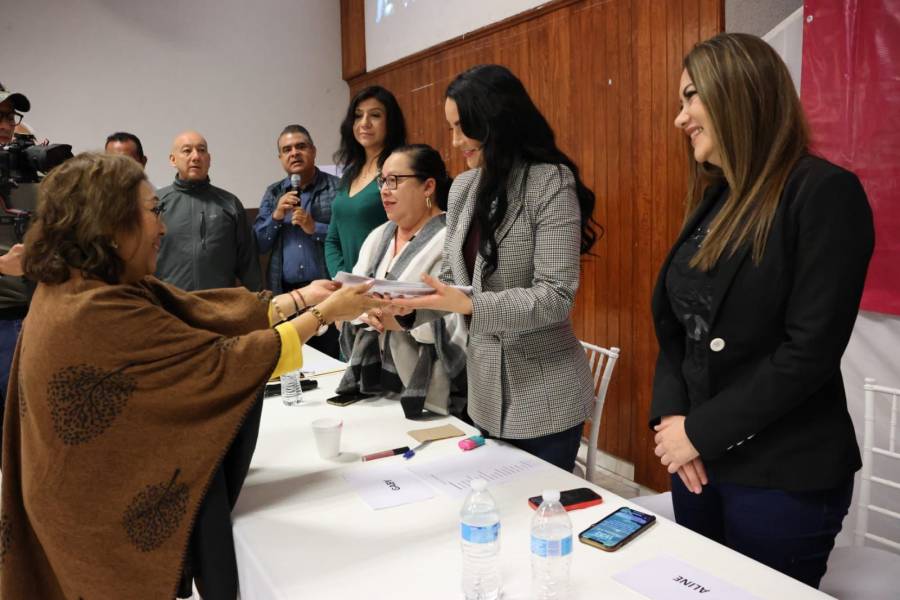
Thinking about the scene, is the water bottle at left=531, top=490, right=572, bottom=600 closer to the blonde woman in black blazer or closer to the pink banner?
the blonde woman in black blazer

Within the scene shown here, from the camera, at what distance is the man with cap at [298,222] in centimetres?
359

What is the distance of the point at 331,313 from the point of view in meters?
1.74

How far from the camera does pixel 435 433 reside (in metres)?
1.85

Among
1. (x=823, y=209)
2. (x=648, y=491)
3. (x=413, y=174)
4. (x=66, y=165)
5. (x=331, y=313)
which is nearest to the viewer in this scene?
(x=823, y=209)

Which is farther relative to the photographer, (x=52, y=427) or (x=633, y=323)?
(x=633, y=323)

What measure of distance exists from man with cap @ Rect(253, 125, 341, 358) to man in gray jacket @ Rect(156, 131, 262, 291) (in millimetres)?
207

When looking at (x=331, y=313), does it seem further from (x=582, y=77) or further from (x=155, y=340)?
(x=582, y=77)

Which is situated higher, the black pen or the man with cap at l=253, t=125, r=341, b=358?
the man with cap at l=253, t=125, r=341, b=358

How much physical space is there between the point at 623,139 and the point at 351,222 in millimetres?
1346

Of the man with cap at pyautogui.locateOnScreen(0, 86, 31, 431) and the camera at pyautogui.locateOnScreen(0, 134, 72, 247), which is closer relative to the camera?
the camera at pyautogui.locateOnScreen(0, 134, 72, 247)

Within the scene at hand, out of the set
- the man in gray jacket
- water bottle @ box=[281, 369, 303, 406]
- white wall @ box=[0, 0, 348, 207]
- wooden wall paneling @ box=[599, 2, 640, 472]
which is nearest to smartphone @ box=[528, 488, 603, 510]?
water bottle @ box=[281, 369, 303, 406]

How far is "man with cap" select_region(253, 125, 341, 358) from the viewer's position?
3.59m

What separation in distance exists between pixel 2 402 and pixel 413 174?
5.82 feet

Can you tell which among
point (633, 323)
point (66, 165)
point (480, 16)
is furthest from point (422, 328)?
point (480, 16)
